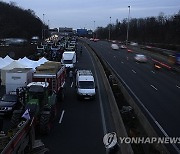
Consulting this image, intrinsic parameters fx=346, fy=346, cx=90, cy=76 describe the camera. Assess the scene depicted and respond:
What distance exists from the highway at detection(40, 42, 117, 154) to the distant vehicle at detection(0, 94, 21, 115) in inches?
115

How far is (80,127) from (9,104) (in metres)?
5.31

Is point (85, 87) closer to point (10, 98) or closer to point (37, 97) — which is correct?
point (10, 98)

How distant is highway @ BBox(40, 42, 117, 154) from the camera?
16.7m

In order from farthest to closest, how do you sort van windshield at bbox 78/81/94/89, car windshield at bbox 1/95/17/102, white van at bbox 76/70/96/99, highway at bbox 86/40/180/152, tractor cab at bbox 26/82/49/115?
van windshield at bbox 78/81/94/89 → white van at bbox 76/70/96/99 → car windshield at bbox 1/95/17/102 → highway at bbox 86/40/180/152 → tractor cab at bbox 26/82/49/115

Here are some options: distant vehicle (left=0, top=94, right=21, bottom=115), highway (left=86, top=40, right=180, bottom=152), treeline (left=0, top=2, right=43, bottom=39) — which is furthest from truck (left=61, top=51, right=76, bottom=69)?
treeline (left=0, top=2, right=43, bottom=39)

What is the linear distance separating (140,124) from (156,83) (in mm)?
18672

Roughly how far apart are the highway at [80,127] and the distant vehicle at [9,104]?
2909 millimetres

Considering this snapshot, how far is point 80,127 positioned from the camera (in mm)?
20312

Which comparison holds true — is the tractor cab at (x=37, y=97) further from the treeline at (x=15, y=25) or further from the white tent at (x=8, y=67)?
the treeline at (x=15, y=25)

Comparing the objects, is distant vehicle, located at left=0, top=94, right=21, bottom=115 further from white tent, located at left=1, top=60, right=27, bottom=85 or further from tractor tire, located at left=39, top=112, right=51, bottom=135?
white tent, located at left=1, top=60, right=27, bottom=85

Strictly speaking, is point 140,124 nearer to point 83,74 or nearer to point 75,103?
point 75,103

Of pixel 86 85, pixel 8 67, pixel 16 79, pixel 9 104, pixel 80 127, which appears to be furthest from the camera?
pixel 8 67

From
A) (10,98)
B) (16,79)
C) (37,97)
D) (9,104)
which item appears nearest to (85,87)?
(16,79)

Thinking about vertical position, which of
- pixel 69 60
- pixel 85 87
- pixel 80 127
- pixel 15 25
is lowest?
pixel 80 127
